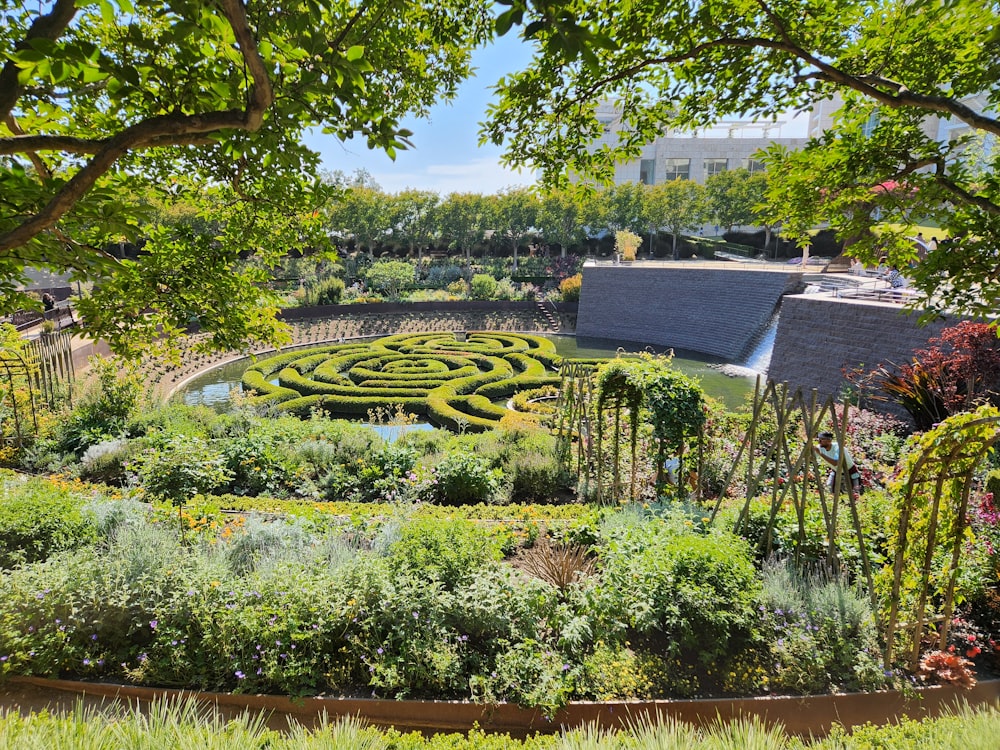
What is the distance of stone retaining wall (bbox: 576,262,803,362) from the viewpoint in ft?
69.1

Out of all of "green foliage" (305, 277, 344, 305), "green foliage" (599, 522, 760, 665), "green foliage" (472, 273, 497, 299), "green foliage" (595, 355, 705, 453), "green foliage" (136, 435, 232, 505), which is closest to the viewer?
"green foliage" (599, 522, 760, 665)

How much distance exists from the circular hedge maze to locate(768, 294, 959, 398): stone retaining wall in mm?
6037

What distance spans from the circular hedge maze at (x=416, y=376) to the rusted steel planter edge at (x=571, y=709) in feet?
27.0

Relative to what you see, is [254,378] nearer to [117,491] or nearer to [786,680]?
[117,491]

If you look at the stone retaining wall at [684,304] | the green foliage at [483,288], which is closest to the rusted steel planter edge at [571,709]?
the stone retaining wall at [684,304]

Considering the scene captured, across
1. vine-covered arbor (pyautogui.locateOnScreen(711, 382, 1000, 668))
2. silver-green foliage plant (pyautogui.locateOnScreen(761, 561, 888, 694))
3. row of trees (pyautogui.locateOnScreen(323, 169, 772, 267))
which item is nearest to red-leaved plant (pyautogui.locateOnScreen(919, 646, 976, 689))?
vine-covered arbor (pyautogui.locateOnScreen(711, 382, 1000, 668))

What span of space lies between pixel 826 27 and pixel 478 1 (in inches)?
103

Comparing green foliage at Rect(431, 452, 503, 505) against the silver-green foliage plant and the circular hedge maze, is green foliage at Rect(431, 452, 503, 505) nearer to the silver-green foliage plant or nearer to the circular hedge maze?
the silver-green foliage plant

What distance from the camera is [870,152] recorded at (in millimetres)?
4328

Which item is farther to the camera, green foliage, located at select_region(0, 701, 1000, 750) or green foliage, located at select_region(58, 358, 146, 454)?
green foliage, located at select_region(58, 358, 146, 454)

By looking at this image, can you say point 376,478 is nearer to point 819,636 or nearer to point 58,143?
point 819,636

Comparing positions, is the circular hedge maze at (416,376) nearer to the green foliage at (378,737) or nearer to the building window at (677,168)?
the green foliage at (378,737)

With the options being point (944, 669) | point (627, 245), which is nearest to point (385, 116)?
point (944, 669)

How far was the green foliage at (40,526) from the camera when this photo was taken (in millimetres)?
4953
